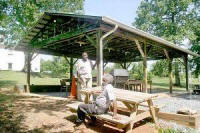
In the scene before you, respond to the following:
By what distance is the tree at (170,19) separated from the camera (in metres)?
22.8

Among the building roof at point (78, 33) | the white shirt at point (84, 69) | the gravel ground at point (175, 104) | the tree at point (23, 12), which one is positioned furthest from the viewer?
the tree at point (23, 12)

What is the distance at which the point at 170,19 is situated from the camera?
2511 centimetres

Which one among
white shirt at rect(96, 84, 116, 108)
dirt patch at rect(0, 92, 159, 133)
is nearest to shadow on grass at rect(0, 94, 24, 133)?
dirt patch at rect(0, 92, 159, 133)

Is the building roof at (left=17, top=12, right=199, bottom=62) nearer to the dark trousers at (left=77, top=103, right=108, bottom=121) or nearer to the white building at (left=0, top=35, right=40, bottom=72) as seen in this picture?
Result: the dark trousers at (left=77, top=103, right=108, bottom=121)

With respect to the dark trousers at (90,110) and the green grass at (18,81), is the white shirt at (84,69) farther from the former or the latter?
the green grass at (18,81)

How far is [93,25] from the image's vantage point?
760 centimetres

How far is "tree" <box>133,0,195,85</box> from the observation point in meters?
22.8

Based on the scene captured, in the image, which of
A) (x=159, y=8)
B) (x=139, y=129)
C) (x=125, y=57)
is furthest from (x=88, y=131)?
(x=159, y=8)

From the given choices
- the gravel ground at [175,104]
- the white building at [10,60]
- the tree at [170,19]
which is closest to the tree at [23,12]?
the gravel ground at [175,104]

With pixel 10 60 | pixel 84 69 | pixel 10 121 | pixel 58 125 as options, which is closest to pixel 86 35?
pixel 84 69

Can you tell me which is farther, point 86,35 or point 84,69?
point 86,35

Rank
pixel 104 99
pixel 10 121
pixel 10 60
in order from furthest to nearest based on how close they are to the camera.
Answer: pixel 10 60 < pixel 10 121 < pixel 104 99

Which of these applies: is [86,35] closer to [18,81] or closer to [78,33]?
[78,33]

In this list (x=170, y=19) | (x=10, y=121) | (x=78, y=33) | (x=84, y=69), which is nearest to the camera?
(x=10, y=121)
